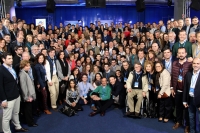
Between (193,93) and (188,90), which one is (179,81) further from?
(193,93)

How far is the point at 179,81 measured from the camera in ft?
12.7

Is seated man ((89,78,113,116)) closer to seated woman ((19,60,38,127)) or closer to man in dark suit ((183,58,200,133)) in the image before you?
seated woman ((19,60,38,127))

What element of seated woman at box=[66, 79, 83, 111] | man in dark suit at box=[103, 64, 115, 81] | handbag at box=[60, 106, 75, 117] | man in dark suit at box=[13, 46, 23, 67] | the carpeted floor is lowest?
the carpeted floor

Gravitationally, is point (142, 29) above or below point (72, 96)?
above

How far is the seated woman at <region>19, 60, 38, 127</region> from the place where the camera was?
397 centimetres

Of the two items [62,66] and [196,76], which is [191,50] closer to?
[196,76]

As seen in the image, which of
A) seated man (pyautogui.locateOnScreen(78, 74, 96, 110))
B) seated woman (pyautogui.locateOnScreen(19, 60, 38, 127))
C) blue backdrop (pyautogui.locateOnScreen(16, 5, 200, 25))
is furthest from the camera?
blue backdrop (pyautogui.locateOnScreen(16, 5, 200, 25))

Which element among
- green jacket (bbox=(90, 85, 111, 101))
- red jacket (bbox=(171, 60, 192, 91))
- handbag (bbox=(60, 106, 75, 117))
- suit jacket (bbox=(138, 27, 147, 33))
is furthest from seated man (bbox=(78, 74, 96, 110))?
suit jacket (bbox=(138, 27, 147, 33))

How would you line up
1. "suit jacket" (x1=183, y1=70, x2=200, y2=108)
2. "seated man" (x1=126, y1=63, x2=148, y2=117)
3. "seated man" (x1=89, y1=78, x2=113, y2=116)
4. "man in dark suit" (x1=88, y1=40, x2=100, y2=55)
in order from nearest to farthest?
"suit jacket" (x1=183, y1=70, x2=200, y2=108), "seated man" (x1=126, y1=63, x2=148, y2=117), "seated man" (x1=89, y1=78, x2=113, y2=116), "man in dark suit" (x1=88, y1=40, x2=100, y2=55)

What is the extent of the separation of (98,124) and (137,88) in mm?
1213

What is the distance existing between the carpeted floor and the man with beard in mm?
254

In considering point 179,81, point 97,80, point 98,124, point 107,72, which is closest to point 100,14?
point 107,72

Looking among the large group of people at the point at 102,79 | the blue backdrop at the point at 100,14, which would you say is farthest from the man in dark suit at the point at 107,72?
the blue backdrop at the point at 100,14

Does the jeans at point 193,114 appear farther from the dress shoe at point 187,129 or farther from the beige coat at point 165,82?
the beige coat at point 165,82
